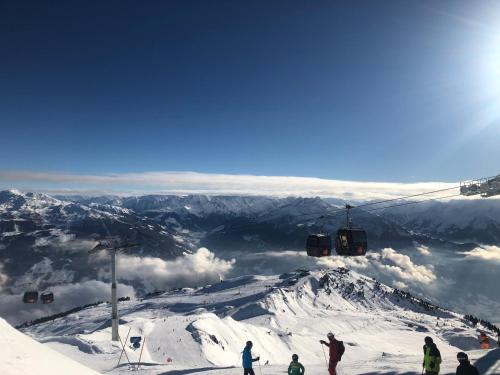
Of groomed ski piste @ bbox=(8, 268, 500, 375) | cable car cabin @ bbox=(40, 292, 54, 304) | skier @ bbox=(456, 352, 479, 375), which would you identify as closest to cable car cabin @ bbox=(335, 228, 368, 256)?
groomed ski piste @ bbox=(8, 268, 500, 375)

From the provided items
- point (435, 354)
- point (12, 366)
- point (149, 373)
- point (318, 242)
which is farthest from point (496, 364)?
point (12, 366)

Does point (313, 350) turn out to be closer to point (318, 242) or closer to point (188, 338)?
point (188, 338)

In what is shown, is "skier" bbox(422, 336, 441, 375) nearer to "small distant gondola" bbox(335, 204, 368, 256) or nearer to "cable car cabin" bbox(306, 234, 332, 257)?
"small distant gondola" bbox(335, 204, 368, 256)

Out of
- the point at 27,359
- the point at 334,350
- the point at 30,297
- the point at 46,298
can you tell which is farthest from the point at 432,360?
the point at 46,298

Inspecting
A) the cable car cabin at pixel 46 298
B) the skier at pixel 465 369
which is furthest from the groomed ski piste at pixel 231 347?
the skier at pixel 465 369

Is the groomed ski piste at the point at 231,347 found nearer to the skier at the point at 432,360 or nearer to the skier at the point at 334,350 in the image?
the skier at the point at 334,350

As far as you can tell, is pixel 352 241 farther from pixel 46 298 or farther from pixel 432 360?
pixel 46 298
